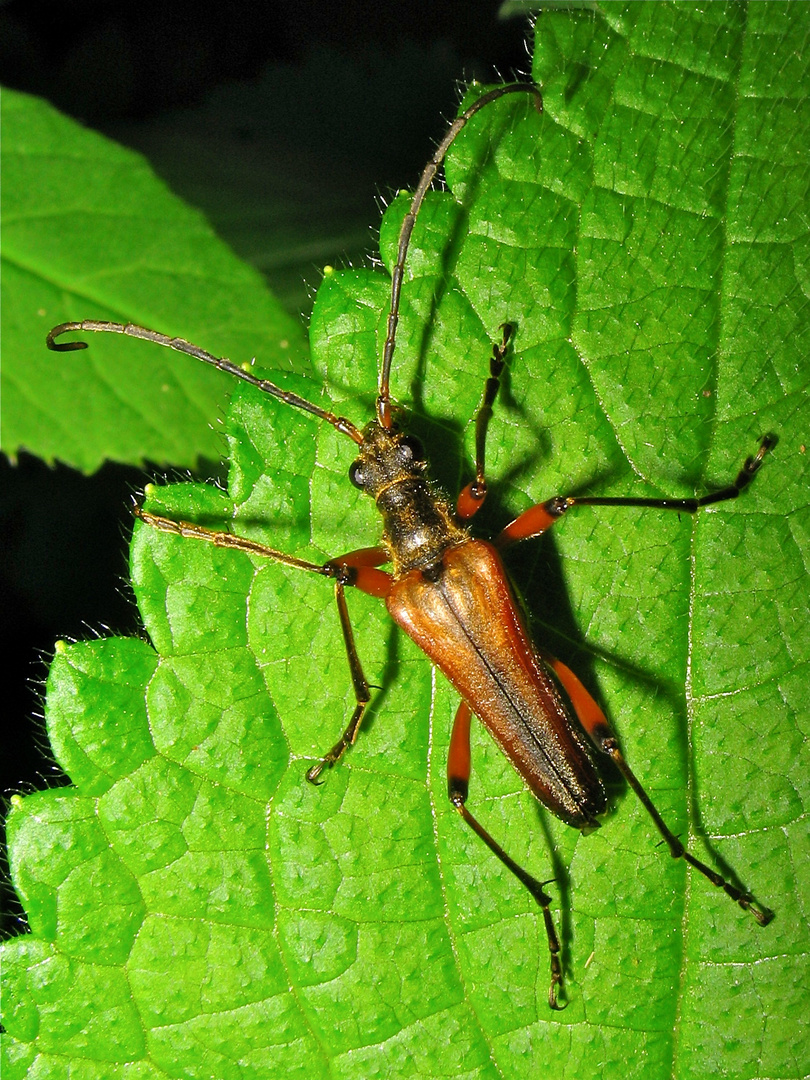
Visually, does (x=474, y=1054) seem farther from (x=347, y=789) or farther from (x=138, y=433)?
(x=138, y=433)

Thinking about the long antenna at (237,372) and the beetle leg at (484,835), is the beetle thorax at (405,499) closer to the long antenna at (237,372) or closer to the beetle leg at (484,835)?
the long antenna at (237,372)

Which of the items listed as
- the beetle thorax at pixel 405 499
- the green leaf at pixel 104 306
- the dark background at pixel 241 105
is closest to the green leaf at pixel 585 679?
the beetle thorax at pixel 405 499

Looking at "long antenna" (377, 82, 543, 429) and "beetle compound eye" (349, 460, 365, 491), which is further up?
"long antenna" (377, 82, 543, 429)

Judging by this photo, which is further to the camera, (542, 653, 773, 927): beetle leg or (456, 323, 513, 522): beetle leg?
(456, 323, 513, 522): beetle leg

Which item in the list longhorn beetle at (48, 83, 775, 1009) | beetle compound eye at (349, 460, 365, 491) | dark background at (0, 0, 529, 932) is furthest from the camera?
dark background at (0, 0, 529, 932)

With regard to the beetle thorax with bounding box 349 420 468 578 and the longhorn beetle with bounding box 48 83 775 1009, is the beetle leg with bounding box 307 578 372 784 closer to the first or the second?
the longhorn beetle with bounding box 48 83 775 1009

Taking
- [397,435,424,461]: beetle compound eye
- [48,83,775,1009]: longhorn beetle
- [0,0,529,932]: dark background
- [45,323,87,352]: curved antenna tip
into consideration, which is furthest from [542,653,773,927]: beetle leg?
[0,0,529,932]: dark background

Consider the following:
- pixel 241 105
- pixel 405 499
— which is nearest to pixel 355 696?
pixel 405 499

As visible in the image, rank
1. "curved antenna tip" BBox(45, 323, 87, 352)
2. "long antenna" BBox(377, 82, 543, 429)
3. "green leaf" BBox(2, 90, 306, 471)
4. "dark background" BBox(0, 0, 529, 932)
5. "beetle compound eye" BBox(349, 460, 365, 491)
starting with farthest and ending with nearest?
"dark background" BBox(0, 0, 529, 932) → "green leaf" BBox(2, 90, 306, 471) → "curved antenna tip" BBox(45, 323, 87, 352) → "beetle compound eye" BBox(349, 460, 365, 491) → "long antenna" BBox(377, 82, 543, 429)
